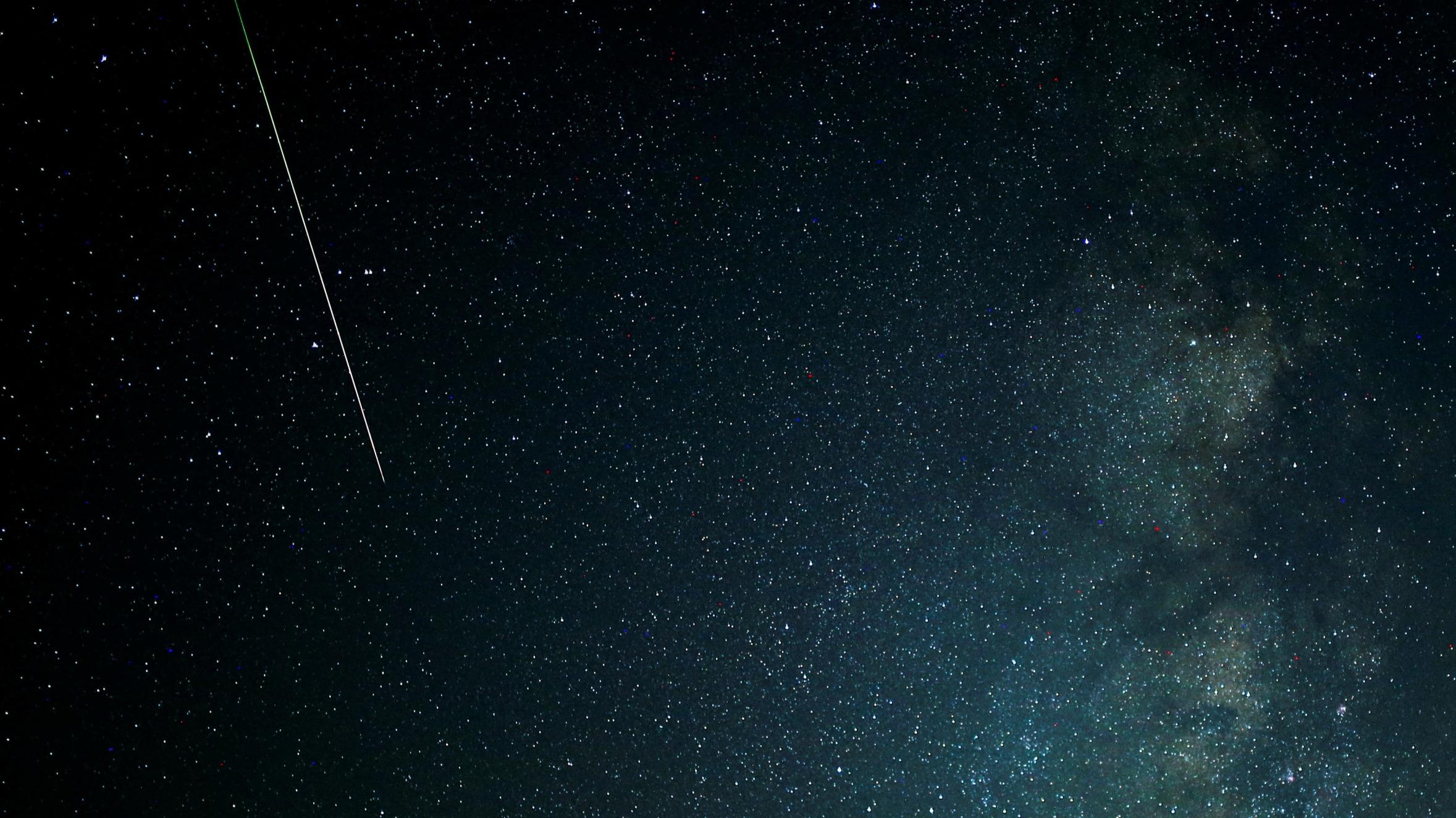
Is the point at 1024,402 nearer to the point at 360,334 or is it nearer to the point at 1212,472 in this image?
the point at 1212,472

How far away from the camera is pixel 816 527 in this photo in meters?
0.88

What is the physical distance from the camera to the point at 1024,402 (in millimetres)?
973

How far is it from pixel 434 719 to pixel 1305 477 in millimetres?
1051

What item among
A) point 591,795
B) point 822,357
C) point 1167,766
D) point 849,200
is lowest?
point 591,795

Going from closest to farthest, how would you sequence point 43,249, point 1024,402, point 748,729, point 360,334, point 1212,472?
point 43,249
point 360,334
point 748,729
point 1024,402
point 1212,472

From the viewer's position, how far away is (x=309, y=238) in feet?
2.30

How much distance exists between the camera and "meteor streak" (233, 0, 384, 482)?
0.66 metres

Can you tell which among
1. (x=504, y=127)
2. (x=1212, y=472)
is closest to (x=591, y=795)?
(x=504, y=127)

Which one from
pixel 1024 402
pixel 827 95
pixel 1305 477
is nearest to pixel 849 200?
pixel 827 95

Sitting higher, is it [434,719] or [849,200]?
[849,200]

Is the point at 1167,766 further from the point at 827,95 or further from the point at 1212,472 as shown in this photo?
the point at 827,95

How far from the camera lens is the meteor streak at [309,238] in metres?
0.66

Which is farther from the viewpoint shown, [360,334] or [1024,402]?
[1024,402]

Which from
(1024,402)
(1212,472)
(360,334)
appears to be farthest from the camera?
(1212,472)
